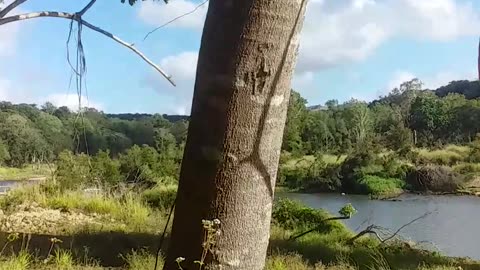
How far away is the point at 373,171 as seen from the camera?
29.0m

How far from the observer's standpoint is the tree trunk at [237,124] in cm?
151

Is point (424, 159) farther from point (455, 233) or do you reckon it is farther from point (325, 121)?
point (455, 233)

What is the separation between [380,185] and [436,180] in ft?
7.22

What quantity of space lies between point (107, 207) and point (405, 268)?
15.3ft

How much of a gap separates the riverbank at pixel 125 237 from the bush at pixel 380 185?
52.0ft

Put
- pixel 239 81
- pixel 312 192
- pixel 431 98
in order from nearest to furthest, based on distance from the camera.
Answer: pixel 239 81 → pixel 312 192 → pixel 431 98

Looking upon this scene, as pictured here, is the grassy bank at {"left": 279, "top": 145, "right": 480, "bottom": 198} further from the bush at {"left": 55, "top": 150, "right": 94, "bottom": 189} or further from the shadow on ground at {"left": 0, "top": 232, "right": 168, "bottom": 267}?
the shadow on ground at {"left": 0, "top": 232, "right": 168, "bottom": 267}

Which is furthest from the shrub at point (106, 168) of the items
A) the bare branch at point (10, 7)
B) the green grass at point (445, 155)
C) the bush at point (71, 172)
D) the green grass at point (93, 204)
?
the green grass at point (445, 155)

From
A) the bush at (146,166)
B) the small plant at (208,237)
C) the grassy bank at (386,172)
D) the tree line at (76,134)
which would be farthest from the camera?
the grassy bank at (386,172)

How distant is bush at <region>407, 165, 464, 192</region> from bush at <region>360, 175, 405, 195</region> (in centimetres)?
66

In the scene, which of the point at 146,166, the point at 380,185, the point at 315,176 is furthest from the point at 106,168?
the point at 380,185

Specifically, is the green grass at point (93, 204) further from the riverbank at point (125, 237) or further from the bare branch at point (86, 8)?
the bare branch at point (86, 8)

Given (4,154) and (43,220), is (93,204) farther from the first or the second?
(4,154)

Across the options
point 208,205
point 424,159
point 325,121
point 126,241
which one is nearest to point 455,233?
point 126,241
